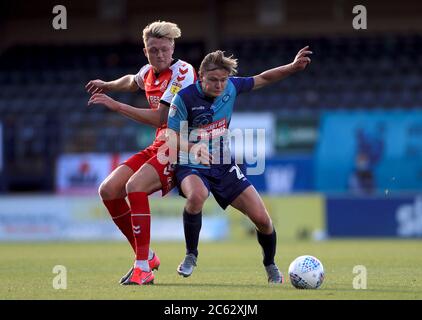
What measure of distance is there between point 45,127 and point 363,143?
22.3 feet

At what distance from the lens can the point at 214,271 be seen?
10.1m

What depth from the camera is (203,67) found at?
27.2ft

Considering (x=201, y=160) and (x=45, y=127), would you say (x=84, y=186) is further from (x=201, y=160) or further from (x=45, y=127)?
(x=201, y=160)

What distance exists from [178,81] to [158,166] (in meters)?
0.77

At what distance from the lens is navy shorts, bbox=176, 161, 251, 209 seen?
8.41 m

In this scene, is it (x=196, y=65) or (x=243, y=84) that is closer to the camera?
(x=243, y=84)

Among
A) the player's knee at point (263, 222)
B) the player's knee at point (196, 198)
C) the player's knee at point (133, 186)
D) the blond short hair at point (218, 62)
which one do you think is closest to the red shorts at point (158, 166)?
the player's knee at point (133, 186)

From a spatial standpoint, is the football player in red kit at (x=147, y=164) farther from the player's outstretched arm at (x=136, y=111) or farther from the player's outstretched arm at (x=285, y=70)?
the player's outstretched arm at (x=285, y=70)

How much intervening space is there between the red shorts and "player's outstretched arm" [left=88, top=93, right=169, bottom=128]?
0.30 meters

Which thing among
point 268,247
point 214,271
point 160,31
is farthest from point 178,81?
point 214,271

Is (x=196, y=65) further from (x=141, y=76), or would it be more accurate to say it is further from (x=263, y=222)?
(x=263, y=222)
